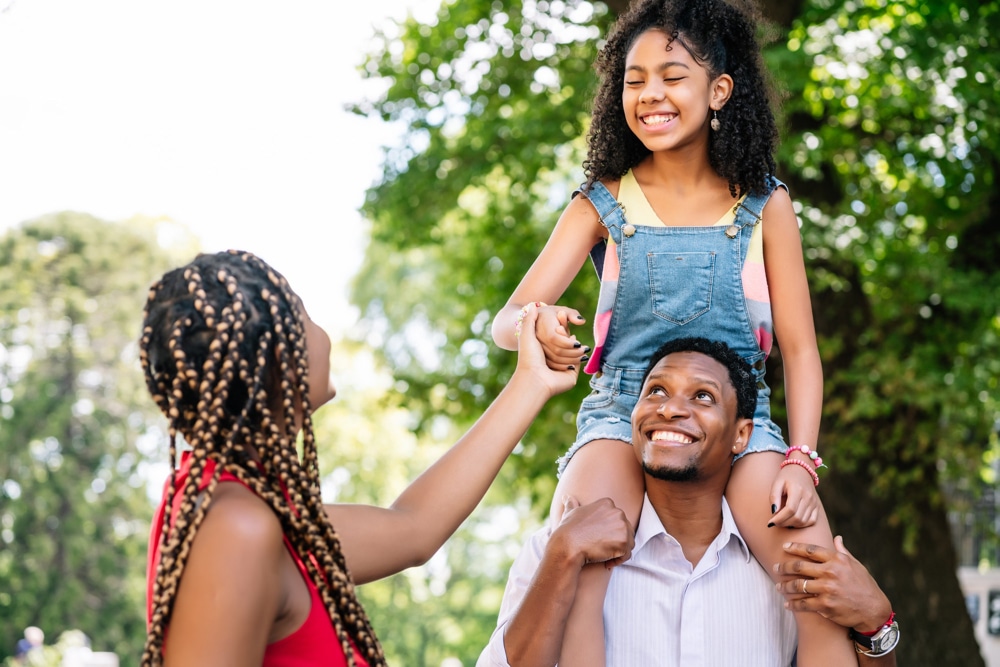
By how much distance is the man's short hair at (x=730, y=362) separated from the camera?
3.41 m

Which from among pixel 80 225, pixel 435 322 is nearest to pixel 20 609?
pixel 80 225

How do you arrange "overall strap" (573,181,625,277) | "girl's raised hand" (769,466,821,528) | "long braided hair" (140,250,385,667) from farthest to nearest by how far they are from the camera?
"overall strap" (573,181,625,277) → "girl's raised hand" (769,466,821,528) → "long braided hair" (140,250,385,667)

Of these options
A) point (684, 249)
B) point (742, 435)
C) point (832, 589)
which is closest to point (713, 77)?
point (684, 249)

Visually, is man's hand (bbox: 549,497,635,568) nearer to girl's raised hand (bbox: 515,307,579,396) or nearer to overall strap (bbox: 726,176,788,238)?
girl's raised hand (bbox: 515,307,579,396)

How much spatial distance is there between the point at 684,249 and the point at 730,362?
0.37 m

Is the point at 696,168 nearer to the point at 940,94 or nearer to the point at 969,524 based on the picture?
the point at 940,94

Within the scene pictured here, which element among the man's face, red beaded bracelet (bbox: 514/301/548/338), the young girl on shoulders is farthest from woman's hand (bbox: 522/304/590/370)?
the man's face

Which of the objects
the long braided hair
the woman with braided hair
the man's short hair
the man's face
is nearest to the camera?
the woman with braided hair

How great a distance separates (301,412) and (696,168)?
181 cm

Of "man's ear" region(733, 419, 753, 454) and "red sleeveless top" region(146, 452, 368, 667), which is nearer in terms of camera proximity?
"red sleeveless top" region(146, 452, 368, 667)

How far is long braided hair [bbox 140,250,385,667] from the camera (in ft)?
6.72

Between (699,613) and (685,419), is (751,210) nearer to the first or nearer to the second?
(685,419)

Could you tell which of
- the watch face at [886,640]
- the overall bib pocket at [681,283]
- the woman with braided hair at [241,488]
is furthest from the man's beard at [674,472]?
the woman with braided hair at [241,488]

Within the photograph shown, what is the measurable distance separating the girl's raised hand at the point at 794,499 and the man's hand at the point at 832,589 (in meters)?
0.08
